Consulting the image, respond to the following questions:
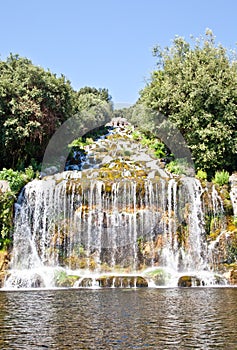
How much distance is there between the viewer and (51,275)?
14.3 meters

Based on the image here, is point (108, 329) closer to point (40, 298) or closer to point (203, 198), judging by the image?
point (40, 298)

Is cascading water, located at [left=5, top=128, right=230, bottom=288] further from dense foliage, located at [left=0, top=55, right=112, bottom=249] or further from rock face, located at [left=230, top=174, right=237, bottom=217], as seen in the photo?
dense foliage, located at [left=0, top=55, right=112, bottom=249]

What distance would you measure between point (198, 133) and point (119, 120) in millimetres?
21718

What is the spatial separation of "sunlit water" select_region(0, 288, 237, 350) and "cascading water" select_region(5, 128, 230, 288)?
20.8ft

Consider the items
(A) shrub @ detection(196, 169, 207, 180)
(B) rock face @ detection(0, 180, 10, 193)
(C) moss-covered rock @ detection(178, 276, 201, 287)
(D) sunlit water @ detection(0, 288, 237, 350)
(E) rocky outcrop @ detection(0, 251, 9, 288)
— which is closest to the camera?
(D) sunlit water @ detection(0, 288, 237, 350)

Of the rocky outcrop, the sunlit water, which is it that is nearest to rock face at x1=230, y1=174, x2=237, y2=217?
the sunlit water

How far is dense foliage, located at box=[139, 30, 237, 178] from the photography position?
73.0ft

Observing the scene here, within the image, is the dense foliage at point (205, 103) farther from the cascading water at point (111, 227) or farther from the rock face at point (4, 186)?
the rock face at point (4, 186)

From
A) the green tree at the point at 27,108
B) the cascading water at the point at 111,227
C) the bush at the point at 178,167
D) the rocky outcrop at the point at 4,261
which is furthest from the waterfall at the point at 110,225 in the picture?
the bush at the point at 178,167

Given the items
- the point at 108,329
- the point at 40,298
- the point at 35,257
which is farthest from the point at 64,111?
the point at 108,329

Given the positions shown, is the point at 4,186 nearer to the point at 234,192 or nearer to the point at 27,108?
the point at 27,108

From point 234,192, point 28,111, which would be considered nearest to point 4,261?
point 28,111

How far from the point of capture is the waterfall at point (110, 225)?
52.5ft

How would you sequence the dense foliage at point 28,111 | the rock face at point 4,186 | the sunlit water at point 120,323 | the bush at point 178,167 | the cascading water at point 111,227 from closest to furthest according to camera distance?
the sunlit water at point 120,323
the cascading water at point 111,227
the rock face at point 4,186
the dense foliage at point 28,111
the bush at point 178,167
